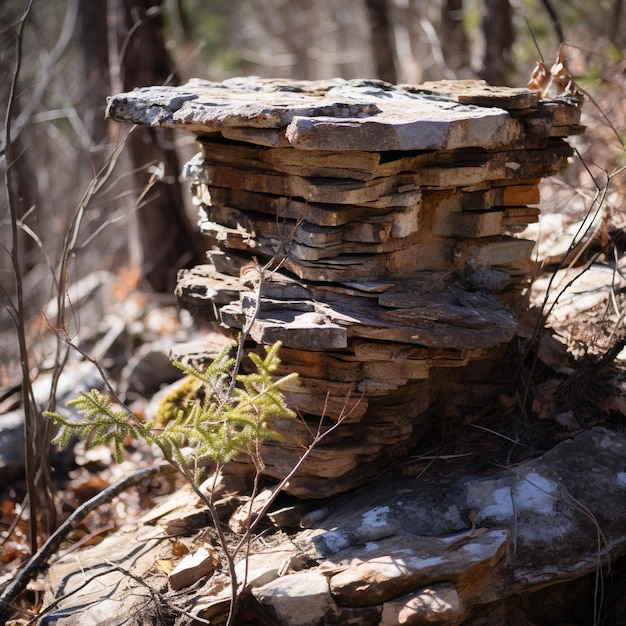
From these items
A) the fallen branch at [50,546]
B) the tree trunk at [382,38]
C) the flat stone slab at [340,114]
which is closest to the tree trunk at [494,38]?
the tree trunk at [382,38]

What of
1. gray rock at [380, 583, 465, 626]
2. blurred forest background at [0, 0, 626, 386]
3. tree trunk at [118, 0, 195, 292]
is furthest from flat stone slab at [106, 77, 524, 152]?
tree trunk at [118, 0, 195, 292]

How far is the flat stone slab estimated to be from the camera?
3133 millimetres

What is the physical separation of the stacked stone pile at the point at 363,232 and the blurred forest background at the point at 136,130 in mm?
501

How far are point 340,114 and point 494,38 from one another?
4.56 meters

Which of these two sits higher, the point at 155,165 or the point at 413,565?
the point at 155,165

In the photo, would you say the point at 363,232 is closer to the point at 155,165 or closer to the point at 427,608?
the point at 427,608

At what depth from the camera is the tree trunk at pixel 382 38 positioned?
337 inches

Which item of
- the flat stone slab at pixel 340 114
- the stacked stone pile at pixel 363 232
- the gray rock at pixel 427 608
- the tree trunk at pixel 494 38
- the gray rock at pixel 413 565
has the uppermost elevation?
the tree trunk at pixel 494 38

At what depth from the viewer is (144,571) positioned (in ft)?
12.1

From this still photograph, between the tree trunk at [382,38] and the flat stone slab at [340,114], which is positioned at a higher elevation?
the tree trunk at [382,38]

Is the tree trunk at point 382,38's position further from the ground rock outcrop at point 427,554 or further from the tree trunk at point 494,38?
the ground rock outcrop at point 427,554

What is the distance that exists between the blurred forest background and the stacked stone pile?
1.64 ft

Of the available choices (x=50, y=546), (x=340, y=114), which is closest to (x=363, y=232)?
(x=340, y=114)

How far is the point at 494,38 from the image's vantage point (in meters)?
7.16
